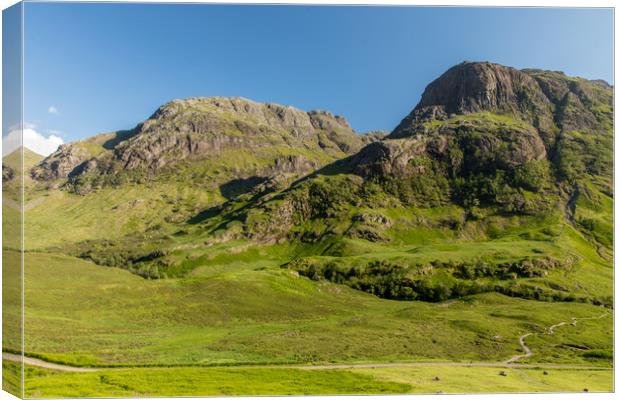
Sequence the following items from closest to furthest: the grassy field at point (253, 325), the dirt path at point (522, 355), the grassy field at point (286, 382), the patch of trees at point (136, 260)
Answer: the grassy field at point (286, 382)
the grassy field at point (253, 325)
the dirt path at point (522, 355)
the patch of trees at point (136, 260)

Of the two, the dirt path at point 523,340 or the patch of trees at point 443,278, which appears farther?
the patch of trees at point 443,278

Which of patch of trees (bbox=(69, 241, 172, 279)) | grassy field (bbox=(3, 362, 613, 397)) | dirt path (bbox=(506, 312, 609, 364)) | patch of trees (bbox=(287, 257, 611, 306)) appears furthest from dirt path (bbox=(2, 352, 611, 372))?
patch of trees (bbox=(69, 241, 172, 279))

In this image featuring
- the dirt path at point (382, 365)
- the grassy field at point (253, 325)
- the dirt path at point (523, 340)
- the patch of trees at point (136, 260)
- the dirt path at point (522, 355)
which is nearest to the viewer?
the dirt path at point (382, 365)

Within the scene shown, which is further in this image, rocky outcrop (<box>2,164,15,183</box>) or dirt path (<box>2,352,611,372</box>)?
dirt path (<box>2,352,611,372</box>)

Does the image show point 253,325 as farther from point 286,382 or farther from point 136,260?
point 136,260

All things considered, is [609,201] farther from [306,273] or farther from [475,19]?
[475,19]

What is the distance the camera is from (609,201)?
654 ft

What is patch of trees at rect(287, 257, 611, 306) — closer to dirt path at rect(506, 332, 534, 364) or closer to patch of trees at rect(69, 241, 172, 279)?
patch of trees at rect(69, 241, 172, 279)

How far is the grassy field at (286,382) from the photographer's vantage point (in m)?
39.5

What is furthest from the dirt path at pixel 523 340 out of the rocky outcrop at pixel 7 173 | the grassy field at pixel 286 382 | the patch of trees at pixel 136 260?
the patch of trees at pixel 136 260

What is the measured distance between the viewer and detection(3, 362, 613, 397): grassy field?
39.5 m

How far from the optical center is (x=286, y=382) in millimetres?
41969

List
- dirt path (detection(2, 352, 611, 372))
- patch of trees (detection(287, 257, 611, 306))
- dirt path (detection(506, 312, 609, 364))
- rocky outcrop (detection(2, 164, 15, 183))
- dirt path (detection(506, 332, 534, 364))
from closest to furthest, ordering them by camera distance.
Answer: rocky outcrop (detection(2, 164, 15, 183)) < dirt path (detection(2, 352, 611, 372)) < dirt path (detection(506, 332, 534, 364)) < dirt path (detection(506, 312, 609, 364)) < patch of trees (detection(287, 257, 611, 306))

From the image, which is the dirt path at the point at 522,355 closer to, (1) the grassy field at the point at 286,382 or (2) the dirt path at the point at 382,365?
(2) the dirt path at the point at 382,365
